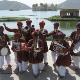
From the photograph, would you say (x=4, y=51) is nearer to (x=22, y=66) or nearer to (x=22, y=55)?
(x=22, y=55)

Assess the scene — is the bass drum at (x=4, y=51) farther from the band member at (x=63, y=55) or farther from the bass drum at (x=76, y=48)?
the bass drum at (x=76, y=48)

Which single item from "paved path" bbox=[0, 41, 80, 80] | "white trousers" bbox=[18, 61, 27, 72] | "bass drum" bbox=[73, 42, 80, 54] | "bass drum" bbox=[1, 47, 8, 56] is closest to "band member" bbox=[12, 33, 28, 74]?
"white trousers" bbox=[18, 61, 27, 72]

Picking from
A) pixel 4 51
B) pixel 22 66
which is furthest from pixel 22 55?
pixel 4 51

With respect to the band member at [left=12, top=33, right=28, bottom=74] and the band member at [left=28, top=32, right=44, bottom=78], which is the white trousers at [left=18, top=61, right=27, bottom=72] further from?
the band member at [left=28, top=32, right=44, bottom=78]

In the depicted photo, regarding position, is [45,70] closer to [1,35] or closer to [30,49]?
[30,49]

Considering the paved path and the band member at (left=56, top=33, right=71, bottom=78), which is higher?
the band member at (left=56, top=33, right=71, bottom=78)

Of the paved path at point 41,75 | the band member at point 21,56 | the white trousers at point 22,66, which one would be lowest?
the paved path at point 41,75

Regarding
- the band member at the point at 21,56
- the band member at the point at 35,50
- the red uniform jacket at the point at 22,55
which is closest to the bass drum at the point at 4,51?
the band member at the point at 21,56

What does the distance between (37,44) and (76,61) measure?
6.13 ft

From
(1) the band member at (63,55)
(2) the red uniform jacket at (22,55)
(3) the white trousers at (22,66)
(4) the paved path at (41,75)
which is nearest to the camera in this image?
(1) the band member at (63,55)

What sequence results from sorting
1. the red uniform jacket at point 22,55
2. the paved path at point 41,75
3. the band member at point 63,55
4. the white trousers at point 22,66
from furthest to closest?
the white trousers at point 22,66 < the red uniform jacket at point 22,55 < the paved path at point 41,75 < the band member at point 63,55

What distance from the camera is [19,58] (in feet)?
14.6

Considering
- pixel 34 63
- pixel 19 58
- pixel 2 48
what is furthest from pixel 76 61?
pixel 2 48

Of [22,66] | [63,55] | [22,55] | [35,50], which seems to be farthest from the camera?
[22,66]
